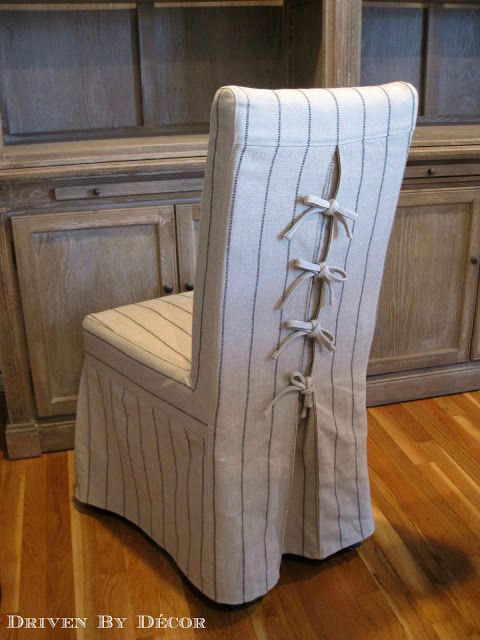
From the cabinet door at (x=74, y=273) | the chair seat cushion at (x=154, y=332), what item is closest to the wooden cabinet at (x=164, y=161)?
the cabinet door at (x=74, y=273)

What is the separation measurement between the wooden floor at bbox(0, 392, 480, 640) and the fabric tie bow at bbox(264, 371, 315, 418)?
17.6 inches

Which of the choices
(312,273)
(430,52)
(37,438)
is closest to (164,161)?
(312,273)

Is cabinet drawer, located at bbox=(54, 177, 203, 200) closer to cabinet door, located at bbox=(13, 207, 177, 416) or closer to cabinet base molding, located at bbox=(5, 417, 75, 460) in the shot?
cabinet door, located at bbox=(13, 207, 177, 416)

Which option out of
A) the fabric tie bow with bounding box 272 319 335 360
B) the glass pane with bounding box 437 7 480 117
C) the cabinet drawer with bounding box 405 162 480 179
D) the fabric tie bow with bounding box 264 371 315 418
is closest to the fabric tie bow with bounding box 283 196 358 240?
A: the fabric tie bow with bounding box 272 319 335 360

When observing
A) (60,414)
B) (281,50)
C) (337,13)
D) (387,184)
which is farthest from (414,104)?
(60,414)

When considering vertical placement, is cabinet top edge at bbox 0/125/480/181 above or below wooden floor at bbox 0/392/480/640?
above

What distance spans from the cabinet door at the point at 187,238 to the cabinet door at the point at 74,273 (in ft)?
0.07

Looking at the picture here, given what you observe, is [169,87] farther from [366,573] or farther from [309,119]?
[366,573]

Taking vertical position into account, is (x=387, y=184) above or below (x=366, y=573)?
above

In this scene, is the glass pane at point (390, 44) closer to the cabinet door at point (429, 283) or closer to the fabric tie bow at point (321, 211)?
the cabinet door at point (429, 283)

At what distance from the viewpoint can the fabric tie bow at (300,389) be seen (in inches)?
51.8

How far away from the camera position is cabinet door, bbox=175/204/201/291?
188 centimetres

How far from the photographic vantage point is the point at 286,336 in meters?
1.28

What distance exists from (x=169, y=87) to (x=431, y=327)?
114 cm
